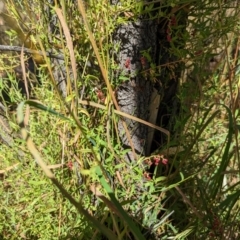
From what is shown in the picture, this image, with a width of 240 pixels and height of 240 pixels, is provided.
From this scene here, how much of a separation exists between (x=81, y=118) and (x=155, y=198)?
0.28 meters

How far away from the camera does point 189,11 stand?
99 centimetres

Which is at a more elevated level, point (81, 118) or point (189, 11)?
point (189, 11)

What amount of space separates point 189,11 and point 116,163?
403 millimetres

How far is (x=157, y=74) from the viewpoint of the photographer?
1.01 meters

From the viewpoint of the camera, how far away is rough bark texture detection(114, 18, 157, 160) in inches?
38.4

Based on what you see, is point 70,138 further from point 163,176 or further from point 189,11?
point 189,11

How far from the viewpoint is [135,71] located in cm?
101

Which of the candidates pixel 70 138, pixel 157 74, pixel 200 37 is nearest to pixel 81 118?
pixel 70 138

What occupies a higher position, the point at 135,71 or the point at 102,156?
Answer: the point at 135,71

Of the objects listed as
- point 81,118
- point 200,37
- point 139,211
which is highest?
point 200,37

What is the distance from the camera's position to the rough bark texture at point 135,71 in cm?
97

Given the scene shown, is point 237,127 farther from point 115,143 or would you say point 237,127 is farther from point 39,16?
point 39,16

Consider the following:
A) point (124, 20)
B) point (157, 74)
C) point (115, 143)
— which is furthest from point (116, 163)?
point (124, 20)

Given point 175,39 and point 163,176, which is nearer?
point 175,39
